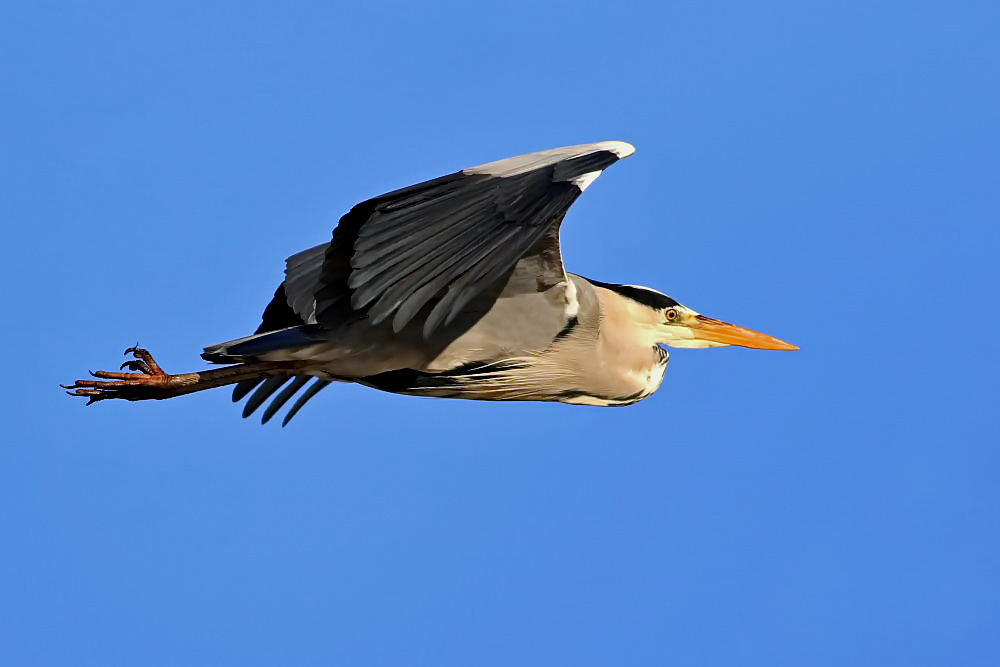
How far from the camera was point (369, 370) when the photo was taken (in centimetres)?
737

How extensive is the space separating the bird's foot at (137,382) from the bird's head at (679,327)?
208 centimetres

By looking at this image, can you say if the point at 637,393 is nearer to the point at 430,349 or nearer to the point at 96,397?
the point at 430,349

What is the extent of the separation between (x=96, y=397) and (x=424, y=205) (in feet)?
7.11

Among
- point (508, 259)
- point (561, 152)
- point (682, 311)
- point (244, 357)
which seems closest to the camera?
point (508, 259)

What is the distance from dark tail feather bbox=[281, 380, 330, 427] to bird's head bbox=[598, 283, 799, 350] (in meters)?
1.69

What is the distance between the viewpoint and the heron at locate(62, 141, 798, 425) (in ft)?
20.9

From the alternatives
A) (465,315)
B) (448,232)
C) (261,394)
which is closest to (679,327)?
(465,315)

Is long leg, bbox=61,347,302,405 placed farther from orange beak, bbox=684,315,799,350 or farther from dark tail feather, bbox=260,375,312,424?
orange beak, bbox=684,315,799,350

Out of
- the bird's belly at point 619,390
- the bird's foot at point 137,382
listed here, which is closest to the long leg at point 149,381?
the bird's foot at point 137,382

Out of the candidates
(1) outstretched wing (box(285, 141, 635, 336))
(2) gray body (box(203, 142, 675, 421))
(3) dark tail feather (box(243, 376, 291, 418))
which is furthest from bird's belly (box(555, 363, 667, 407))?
(3) dark tail feather (box(243, 376, 291, 418))

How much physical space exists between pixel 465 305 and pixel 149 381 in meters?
1.61

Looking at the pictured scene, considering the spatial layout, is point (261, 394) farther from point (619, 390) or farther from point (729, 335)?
point (729, 335)

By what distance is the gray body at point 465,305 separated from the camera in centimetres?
637

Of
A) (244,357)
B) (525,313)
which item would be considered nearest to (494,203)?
(525,313)
